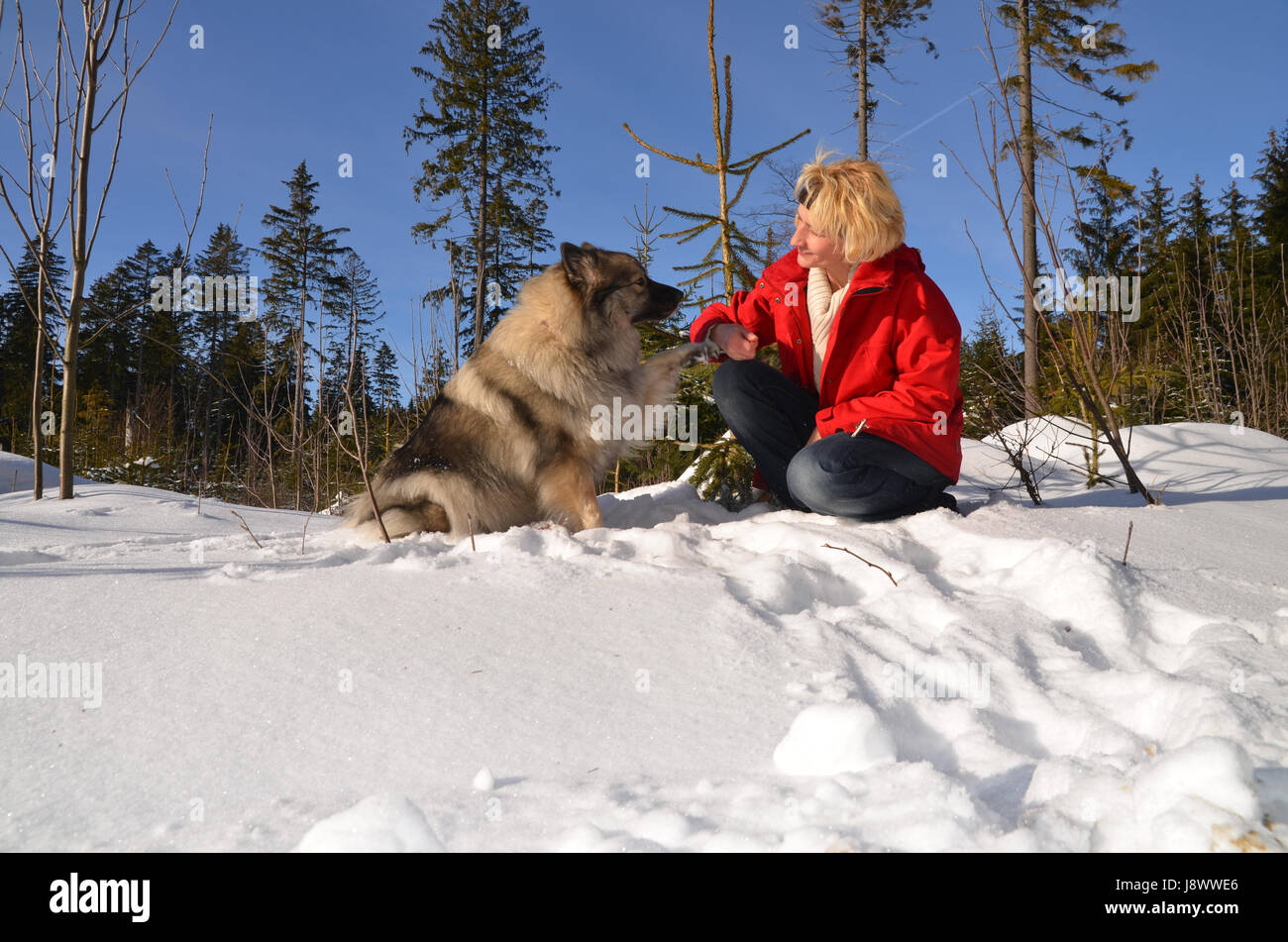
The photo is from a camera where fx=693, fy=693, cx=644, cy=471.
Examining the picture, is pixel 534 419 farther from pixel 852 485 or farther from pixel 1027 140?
pixel 1027 140

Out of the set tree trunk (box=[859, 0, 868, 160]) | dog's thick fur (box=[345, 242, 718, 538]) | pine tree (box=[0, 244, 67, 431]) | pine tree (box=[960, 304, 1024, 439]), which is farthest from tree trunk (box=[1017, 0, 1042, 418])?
pine tree (box=[0, 244, 67, 431])

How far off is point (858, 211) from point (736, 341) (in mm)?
864

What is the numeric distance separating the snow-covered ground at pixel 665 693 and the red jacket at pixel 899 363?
1.43 ft

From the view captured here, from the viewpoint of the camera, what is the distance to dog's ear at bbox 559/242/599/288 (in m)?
3.44

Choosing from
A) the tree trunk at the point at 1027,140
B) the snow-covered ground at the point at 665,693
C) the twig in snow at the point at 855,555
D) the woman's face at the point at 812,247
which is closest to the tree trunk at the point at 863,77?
the tree trunk at the point at 1027,140

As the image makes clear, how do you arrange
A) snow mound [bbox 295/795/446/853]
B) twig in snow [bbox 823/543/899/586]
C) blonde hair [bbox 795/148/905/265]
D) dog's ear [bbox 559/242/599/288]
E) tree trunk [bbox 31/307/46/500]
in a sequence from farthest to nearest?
tree trunk [bbox 31/307/46/500] < dog's ear [bbox 559/242/599/288] < blonde hair [bbox 795/148/905/265] < twig in snow [bbox 823/543/899/586] < snow mound [bbox 295/795/446/853]

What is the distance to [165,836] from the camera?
1.18m

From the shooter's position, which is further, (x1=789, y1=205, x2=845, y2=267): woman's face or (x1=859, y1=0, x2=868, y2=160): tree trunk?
(x1=859, y1=0, x2=868, y2=160): tree trunk

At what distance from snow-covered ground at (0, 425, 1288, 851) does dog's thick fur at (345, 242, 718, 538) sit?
55 cm

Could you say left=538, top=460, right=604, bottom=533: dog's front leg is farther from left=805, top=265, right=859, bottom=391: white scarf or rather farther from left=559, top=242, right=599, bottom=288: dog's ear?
left=805, top=265, right=859, bottom=391: white scarf

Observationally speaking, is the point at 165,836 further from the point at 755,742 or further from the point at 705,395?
the point at 705,395
